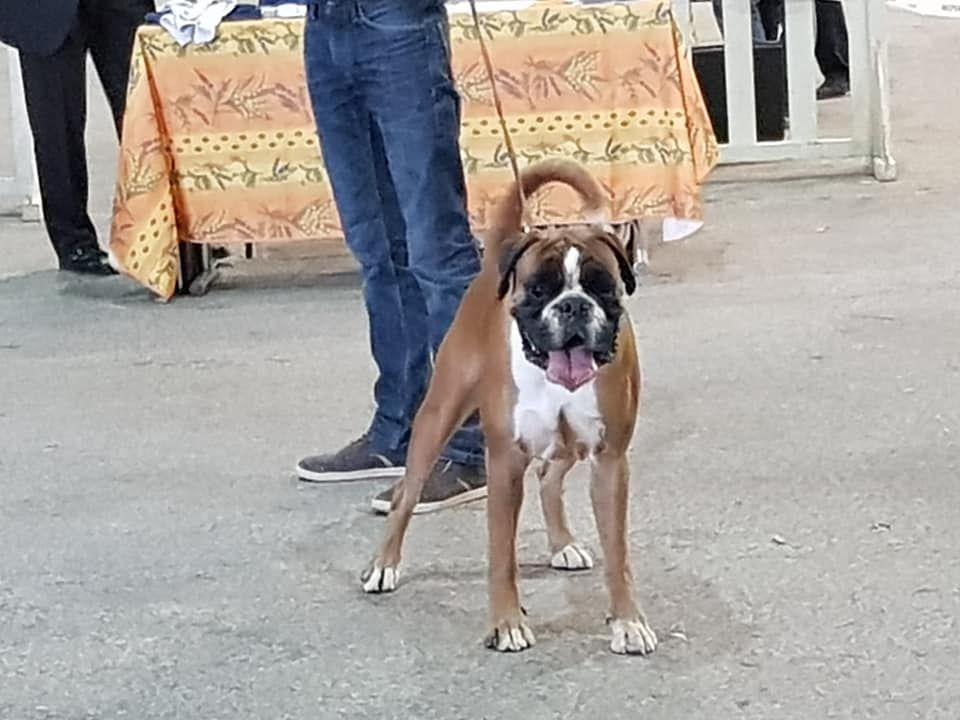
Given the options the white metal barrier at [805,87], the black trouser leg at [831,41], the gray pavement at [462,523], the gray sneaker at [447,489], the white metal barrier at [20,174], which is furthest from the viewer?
the black trouser leg at [831,41]

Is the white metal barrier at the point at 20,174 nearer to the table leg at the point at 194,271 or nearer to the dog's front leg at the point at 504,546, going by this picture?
the table leg at the point at 194,271

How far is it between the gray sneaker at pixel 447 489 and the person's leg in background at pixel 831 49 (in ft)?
15.5

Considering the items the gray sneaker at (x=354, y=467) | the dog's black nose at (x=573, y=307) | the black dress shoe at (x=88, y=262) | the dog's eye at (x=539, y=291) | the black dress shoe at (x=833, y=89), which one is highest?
the dog's eye at (x=539, y=291)

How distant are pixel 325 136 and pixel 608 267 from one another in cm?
86

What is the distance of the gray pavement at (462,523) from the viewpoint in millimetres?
2287

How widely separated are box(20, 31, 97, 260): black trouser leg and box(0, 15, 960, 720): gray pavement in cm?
28

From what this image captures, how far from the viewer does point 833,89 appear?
740cm

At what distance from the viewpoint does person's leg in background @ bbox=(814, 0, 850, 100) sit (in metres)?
7.36

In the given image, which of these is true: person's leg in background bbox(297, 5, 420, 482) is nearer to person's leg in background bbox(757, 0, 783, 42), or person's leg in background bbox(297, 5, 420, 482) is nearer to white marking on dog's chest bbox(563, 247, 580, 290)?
white marking on dog's chest bbox(563, 247, 580, 290)

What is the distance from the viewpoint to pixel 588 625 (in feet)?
8.07

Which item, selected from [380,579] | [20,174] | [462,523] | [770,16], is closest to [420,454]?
[380,579]

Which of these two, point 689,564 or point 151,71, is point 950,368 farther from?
point 151,71

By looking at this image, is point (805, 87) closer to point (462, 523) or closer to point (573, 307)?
point (462, 523)

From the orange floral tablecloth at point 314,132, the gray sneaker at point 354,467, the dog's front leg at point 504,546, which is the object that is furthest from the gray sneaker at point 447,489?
the orange floral tablecloth at point 314,132
